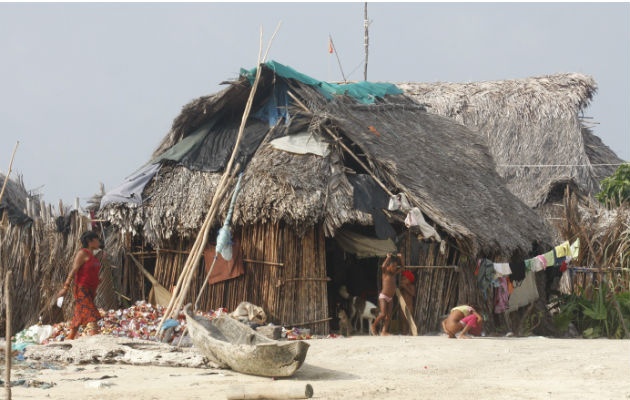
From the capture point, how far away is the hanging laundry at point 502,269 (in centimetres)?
1208

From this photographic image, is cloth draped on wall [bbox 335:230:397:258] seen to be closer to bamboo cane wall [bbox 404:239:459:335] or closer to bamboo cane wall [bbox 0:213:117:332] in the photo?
bamboo cane wall [bbox 404:239:459:335]

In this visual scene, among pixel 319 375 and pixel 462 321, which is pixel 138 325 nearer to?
pixel 319 375

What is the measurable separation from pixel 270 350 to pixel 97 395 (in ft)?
5.14

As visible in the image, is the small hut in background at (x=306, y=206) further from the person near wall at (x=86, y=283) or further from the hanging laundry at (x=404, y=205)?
the person near wall at (x=86, y=283)

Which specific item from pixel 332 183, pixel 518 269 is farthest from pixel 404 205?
pixel 518 269

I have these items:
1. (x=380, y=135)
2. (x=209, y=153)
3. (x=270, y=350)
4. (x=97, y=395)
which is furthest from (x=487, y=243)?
(x=97, y=395)

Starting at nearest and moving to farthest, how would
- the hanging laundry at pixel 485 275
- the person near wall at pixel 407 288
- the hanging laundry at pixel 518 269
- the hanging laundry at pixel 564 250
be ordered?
the person near wall at pixel 407 288 < the hanging laundry at pixel 485 275 < the hanging laundry at pixel 564 250 < the hanging laundry at pixel 518 269

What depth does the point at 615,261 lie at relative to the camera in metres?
15.1

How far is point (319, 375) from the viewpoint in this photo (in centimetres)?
762

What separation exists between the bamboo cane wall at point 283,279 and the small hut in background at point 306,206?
0.02 meters

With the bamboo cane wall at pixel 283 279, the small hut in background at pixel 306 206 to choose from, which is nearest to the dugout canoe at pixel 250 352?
the bamboo cane wall at pixel 283 279

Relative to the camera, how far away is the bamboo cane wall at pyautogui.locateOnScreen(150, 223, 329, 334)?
430 inches

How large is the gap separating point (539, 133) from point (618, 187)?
3930 millimetres

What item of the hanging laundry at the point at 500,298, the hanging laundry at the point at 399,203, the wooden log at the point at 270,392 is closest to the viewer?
the wooden log at the point at 270,392
